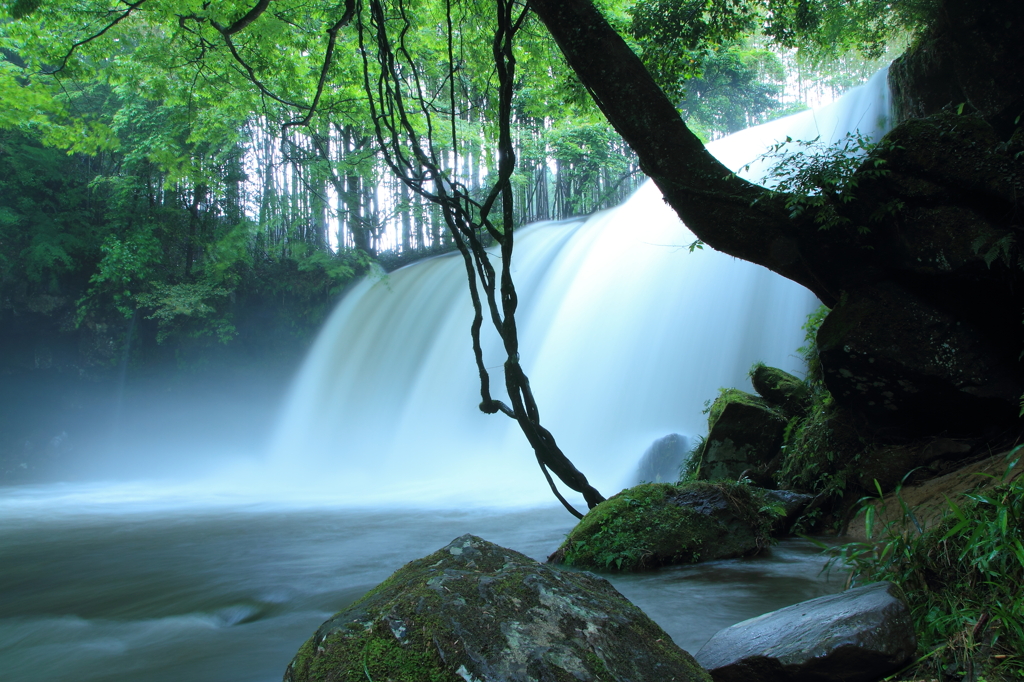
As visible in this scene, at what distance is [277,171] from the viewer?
683 inches

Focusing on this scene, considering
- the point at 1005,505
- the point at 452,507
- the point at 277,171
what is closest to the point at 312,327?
the point at 277,171

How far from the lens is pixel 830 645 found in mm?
1820

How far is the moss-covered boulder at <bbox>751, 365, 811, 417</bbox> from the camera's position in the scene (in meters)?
5.68

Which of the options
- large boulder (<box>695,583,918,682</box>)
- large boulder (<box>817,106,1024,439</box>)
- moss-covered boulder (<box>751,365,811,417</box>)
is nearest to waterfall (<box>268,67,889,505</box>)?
moss-covered boulder (<box>751,365,811,417</box>)

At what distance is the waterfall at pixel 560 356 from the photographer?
8.55 m

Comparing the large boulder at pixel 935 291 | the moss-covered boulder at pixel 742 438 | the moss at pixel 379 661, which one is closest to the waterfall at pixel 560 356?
the moss-covered boulder at pixel 742 438

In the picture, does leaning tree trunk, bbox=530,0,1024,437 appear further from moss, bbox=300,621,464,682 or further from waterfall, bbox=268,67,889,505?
moss, bbox=300,621,464,682

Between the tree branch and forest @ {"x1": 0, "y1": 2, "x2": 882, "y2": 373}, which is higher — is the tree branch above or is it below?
below

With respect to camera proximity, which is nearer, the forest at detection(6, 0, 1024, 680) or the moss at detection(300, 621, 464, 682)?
the moss at detection(300, 621, 464, 682)

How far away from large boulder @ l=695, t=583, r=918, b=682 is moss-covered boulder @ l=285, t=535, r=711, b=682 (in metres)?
0.35

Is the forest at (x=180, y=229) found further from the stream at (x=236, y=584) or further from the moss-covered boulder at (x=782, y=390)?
the moss-covered boulder at (x=782, y=390)

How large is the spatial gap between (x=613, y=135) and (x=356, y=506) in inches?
598

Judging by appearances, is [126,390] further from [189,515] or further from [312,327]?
[189,515]

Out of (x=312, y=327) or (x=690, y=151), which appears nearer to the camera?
(x=690, y=151)
